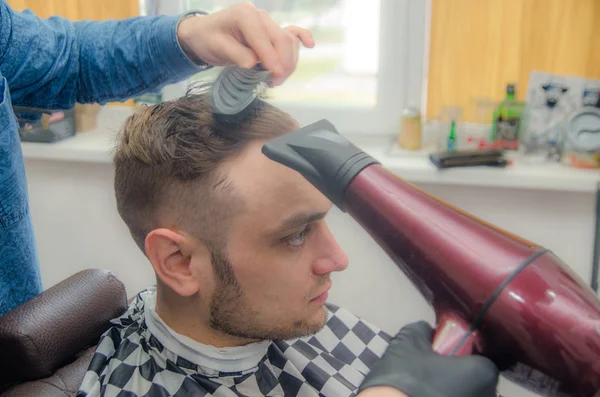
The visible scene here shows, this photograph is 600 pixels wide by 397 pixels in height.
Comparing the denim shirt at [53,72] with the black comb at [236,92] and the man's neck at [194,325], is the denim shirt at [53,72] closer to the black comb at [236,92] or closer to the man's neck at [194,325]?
the black comb at [236,92]

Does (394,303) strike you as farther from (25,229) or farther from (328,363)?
(25,229)

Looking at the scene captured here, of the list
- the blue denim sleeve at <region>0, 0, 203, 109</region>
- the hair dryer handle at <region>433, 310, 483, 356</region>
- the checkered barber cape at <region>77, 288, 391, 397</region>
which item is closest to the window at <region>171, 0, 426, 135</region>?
the blue denim sleeve at <region>0, 0, 203, 109</region>

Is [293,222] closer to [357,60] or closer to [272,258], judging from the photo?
[272,258]

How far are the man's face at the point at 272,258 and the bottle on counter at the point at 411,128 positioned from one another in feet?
3.86

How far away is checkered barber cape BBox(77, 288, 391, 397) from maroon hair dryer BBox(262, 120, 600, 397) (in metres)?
0.72

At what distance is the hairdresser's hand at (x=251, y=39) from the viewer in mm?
1091

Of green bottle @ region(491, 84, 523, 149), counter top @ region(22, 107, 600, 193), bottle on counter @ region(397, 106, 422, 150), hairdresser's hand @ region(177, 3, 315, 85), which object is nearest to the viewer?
hairdresser's hand @ region(177, 3, 315, 85)

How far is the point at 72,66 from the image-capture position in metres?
1.40

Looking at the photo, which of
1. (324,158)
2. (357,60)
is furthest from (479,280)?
(357,60)

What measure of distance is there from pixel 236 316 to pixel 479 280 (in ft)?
2.32

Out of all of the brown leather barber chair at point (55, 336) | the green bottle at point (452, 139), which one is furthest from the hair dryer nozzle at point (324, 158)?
the green bottle at point (452, 139)

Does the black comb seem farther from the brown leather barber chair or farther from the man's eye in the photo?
the brown leather barber chair

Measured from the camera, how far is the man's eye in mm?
1223

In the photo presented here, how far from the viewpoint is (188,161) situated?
3.96 feet
